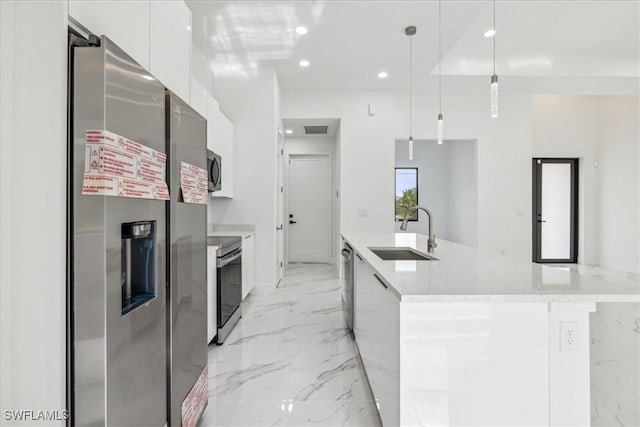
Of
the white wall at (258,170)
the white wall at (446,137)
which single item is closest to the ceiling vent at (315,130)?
the white wall at (446,137)

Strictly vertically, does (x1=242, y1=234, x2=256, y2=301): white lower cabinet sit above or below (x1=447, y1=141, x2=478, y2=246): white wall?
below

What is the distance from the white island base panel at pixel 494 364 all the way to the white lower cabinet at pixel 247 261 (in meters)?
2.50

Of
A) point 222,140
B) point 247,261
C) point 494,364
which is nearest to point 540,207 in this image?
point 247,261

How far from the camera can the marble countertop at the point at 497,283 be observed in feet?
3.42

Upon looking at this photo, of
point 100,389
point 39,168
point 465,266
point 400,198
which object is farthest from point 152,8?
point 400,198

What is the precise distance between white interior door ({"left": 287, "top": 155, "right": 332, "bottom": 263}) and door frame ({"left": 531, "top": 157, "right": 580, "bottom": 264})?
13.9 feet

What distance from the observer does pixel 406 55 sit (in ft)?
13.1

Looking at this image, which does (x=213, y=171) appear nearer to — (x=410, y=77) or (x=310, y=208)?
(x=410, y=77)

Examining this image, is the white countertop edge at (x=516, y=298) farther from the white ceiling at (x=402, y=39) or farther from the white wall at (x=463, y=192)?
the white wall at (x=463, y=192)

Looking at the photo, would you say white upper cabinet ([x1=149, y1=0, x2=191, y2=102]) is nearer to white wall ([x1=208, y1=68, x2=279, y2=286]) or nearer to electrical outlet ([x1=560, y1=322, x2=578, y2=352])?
electrical outlet ([x1=560, y1=322, x2=578, y2=352])

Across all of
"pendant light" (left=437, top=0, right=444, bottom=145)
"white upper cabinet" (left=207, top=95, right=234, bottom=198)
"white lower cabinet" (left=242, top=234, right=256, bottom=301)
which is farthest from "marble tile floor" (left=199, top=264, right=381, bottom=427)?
"pendant light" (left=437, top=0, right=444, bottom=145)

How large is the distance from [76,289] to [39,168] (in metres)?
0.32

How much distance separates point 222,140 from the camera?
3607 mm

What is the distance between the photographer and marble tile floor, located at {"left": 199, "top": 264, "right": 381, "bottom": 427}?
5.49ft
